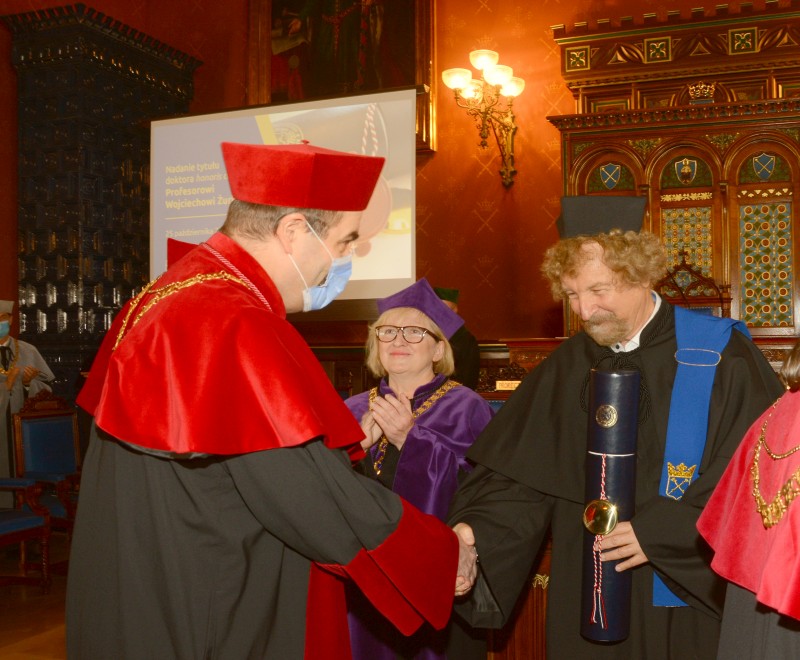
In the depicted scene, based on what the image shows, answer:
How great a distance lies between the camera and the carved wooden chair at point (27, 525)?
5.67 metres

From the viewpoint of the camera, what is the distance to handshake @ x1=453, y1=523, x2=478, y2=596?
2.54 metres

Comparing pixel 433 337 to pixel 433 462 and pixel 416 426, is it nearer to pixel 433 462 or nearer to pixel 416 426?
pixel 416 426

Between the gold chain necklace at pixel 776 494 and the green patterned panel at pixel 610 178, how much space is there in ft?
22.9

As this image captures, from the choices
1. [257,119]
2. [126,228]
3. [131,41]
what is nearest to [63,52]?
[131,41]

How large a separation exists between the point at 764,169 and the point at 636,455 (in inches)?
254

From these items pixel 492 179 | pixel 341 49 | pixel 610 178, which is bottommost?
pixel 610 178

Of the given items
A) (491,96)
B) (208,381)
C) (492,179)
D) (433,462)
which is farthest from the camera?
(492,179)

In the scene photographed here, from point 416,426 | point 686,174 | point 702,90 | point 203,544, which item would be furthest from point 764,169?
point 203,544

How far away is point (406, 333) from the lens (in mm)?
3609

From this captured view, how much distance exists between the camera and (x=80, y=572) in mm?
1841

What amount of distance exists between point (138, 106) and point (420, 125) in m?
3.18

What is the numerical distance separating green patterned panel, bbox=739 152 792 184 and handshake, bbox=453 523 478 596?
6451 millimetres

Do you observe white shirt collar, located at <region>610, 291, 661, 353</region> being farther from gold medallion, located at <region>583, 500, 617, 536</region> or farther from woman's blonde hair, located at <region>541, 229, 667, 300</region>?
gold medallion, located at <region>583, 500, 617, 536</region>

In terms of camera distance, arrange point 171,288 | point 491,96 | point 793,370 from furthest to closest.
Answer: point 491,96, point 171,288, point 793,370
